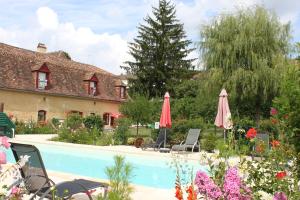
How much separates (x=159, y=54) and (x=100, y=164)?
3034 cm

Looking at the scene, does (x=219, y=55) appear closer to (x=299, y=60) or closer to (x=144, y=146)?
(x=144, y=146)

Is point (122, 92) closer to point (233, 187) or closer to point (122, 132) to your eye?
point (122, 132)

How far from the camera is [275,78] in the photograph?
21.2m

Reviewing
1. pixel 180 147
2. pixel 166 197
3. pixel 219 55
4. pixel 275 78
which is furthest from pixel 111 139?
pixel 166 197

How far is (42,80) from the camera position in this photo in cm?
3114

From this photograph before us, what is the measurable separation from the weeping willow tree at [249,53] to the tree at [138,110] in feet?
14.3

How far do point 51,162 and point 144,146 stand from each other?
14.0 feet

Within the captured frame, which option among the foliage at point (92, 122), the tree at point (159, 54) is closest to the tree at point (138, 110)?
the foliage at point (92, 122)

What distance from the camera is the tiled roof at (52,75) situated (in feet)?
95.7

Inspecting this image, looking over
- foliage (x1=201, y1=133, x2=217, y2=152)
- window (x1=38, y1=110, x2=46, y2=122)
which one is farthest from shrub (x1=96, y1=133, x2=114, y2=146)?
window (x1=38, y1=110, x2=46, y2=122)

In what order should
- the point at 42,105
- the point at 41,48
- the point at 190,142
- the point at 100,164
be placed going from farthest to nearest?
the point at 41,48, the point at 42,105, the point at 190,142, the point at 100,164

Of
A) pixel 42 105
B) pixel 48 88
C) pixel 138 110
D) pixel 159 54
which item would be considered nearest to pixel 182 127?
pixel 138 110

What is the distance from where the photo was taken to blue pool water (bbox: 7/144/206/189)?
11.3m

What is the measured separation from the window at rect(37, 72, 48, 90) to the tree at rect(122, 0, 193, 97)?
44.0ft
